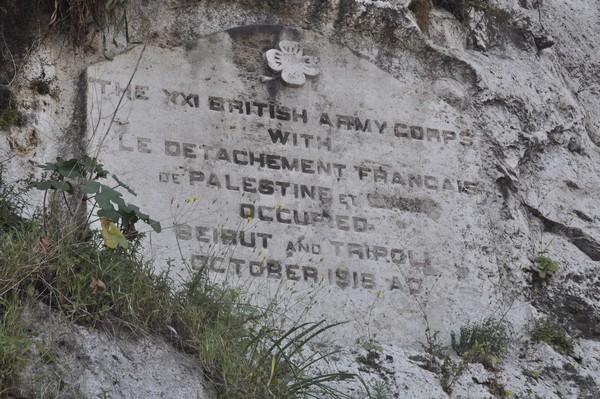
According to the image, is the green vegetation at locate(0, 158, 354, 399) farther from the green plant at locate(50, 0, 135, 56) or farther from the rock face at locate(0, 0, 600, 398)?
the green plant at locate(50, 0, 135, 56)

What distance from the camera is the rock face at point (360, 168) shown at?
27.2ft

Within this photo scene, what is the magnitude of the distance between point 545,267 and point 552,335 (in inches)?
22.6

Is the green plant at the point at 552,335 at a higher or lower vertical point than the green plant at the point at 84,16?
lower

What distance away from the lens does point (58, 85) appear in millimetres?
8789

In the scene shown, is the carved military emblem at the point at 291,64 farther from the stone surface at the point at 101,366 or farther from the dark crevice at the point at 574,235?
the stone surface at the point at 101,366

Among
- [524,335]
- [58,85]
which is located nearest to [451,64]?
[524,335]

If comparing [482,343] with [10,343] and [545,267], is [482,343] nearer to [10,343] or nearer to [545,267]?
[545,267]

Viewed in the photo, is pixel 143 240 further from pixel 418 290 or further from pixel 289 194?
pixel 418 290

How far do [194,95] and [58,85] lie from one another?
87 cm

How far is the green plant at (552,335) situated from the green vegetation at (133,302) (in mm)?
1681

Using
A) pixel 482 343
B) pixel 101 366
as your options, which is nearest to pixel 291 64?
pixel 482 343

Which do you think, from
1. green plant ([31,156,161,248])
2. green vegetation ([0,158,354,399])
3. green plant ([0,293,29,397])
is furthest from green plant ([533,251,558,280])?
green plant ([0,293,29,397])

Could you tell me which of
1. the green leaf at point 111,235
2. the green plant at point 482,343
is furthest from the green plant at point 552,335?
the green leaf at point 111,235

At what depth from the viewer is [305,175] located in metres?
8.80
